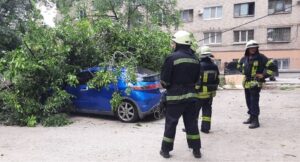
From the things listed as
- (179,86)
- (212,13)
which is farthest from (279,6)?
(179,86)

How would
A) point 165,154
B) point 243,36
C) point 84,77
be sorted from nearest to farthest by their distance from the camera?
point 165,154, point 84,77, point 243,36

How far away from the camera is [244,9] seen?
32.4 m

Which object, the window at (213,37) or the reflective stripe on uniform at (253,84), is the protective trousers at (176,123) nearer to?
the reflective stripe on uniform at (253,84)

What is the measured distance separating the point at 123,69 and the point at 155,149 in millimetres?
3161

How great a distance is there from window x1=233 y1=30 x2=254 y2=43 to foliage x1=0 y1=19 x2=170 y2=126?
958 inches

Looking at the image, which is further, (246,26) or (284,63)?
(246,26)

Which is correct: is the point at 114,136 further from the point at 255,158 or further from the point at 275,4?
the point at 275,4

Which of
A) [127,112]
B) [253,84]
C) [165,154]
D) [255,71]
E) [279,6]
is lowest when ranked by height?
[165,154]

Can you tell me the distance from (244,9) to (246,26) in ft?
5.04

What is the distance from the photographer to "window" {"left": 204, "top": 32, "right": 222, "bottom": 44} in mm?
34062

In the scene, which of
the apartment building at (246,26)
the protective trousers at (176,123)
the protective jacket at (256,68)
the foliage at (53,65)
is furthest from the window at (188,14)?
the protective trousers at (176,123)

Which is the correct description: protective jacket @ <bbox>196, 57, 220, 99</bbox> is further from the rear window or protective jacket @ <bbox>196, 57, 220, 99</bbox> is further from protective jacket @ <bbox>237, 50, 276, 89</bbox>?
the rear window

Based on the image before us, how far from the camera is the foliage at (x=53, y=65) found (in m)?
8.80

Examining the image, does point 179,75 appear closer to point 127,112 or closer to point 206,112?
point 206,112
